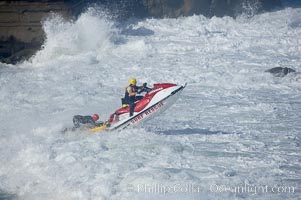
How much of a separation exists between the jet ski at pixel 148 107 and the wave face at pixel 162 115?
0.26 m

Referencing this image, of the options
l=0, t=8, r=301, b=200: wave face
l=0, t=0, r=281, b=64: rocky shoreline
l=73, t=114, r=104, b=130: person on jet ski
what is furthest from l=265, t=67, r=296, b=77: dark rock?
l=0, t=0, r=281, b=64: rocky shoreline

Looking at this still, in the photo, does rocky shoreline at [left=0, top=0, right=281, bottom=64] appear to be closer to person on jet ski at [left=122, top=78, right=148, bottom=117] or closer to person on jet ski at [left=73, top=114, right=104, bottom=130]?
person on jet ski at [left=73, top=114, right=104, bottom=130]

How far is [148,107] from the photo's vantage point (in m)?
13.9

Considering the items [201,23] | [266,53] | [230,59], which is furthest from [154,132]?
[201,23]

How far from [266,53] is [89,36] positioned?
9.09m

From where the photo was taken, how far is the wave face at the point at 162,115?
11.2 metres

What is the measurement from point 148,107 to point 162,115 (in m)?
2.57

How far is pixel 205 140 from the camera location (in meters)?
13.8

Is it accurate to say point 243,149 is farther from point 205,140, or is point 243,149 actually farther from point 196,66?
point 196,66

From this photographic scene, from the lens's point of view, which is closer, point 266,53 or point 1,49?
point 266,53

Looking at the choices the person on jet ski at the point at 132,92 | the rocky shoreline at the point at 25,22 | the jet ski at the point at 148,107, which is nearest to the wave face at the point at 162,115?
the jet ski at the point at 148,107

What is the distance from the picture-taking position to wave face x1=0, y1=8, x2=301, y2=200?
1120 cm

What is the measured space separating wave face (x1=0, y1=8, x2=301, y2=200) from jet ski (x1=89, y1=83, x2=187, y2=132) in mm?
258

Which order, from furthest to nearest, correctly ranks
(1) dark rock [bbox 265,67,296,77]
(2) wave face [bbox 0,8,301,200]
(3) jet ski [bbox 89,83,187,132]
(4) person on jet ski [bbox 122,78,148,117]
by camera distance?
(1) dark rock [bbox 265,67,296,77] < (4) person on jet ski [bbox 122,78,148,117] < (3) jet ski [bbox 89,83,187,132] < (2) wave face [bbox 0,8,301,200]
